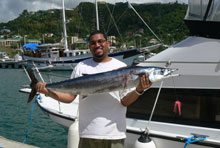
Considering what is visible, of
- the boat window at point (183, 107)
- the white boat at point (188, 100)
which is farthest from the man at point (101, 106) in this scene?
the boat window at point (183, 107)

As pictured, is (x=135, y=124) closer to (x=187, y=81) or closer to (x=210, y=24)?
(x=187, y=81)

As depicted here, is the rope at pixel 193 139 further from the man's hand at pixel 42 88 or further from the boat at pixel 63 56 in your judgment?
the boat at pixel 63 56

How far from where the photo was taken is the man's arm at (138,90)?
2092mm

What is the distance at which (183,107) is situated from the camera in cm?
348

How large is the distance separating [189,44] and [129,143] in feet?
6.08

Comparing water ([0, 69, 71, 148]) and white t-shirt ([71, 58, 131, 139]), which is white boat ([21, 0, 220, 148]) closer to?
white t-shirt ([71, 58, 131, 139])

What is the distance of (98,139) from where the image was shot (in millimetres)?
2176

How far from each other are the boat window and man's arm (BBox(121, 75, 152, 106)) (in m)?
1.47

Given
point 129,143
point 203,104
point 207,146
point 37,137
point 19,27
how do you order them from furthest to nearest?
1. point 19,27
2. point 37,137
3. point 129,143
4. point 203,104
5. point 207,146

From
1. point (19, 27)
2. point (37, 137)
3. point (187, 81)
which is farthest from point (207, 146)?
point (19, 27)

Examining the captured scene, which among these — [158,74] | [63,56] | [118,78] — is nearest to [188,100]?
[158,74]

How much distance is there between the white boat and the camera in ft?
10.7

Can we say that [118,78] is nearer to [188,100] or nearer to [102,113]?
[102,113]

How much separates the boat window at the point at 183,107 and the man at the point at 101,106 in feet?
4.86
